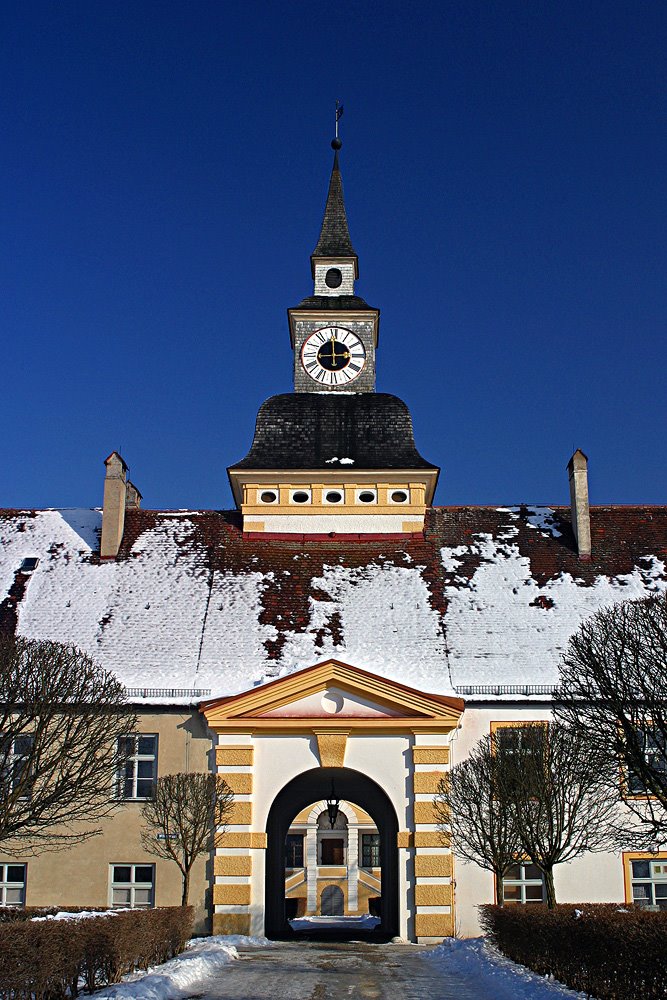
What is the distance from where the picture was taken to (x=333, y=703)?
83.1 feet

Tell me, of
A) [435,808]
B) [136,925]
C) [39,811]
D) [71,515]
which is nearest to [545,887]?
[435,808]

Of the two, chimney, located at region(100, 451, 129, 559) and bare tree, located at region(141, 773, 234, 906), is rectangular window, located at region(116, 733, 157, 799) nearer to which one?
bare tree, located at region(141, 773, 234, 906)

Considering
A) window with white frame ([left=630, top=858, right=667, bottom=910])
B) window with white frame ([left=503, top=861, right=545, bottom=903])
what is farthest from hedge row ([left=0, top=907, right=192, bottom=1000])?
window with white frame ([left=630, top=858, right=667, bottom=910])

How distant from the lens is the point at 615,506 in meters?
32.7

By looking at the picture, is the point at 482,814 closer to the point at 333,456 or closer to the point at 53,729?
the point at 53,729

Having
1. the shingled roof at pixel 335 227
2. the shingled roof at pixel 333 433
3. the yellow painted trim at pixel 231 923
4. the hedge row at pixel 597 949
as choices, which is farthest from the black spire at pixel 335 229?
the hedge row at pixel 597 949

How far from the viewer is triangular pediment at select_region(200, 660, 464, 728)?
2498 centimetres

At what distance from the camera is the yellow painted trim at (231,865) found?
24219mm

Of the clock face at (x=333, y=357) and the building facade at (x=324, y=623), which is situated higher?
the clock face at (x=333, y=357)

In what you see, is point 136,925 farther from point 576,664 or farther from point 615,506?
point 615,506

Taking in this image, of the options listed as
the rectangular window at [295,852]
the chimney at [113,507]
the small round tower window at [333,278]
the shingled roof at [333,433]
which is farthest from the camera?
the rectangular window at [295,852]

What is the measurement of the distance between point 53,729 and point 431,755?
906 centimetres

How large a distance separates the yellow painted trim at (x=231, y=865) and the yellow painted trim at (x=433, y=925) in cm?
392

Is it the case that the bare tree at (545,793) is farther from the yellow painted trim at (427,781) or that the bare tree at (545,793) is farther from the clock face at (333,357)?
the clock face at (333,357)
